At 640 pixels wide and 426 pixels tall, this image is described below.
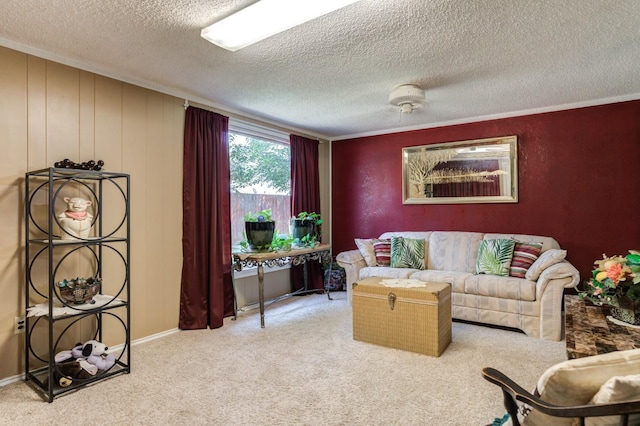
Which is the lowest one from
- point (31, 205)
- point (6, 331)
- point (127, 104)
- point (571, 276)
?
point (6, 331)

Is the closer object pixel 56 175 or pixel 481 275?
pixel 56 175

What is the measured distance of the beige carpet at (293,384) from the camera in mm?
2105

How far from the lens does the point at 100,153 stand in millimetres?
3041

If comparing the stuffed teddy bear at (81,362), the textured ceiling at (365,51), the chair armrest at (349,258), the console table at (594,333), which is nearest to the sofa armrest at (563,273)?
the console table at (594,333)

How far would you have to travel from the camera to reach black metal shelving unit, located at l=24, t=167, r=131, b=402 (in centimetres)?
244

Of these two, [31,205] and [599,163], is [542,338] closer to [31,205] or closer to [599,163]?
[599,163]

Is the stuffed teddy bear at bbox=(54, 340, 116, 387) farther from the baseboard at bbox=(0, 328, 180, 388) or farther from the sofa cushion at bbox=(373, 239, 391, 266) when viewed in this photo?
the sofa cushion at bbox=(373, 239, 391, 266)

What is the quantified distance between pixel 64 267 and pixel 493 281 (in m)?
3.72

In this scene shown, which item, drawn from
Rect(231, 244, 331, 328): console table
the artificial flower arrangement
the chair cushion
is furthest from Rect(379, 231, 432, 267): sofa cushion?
the chair cushion

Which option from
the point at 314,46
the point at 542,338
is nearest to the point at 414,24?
the point at 314,46

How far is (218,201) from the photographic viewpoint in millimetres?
3934

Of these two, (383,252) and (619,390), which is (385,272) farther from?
(619,390)

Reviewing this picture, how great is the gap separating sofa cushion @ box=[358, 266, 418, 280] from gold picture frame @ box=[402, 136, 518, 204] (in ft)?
3.79

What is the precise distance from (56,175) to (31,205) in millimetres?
274
